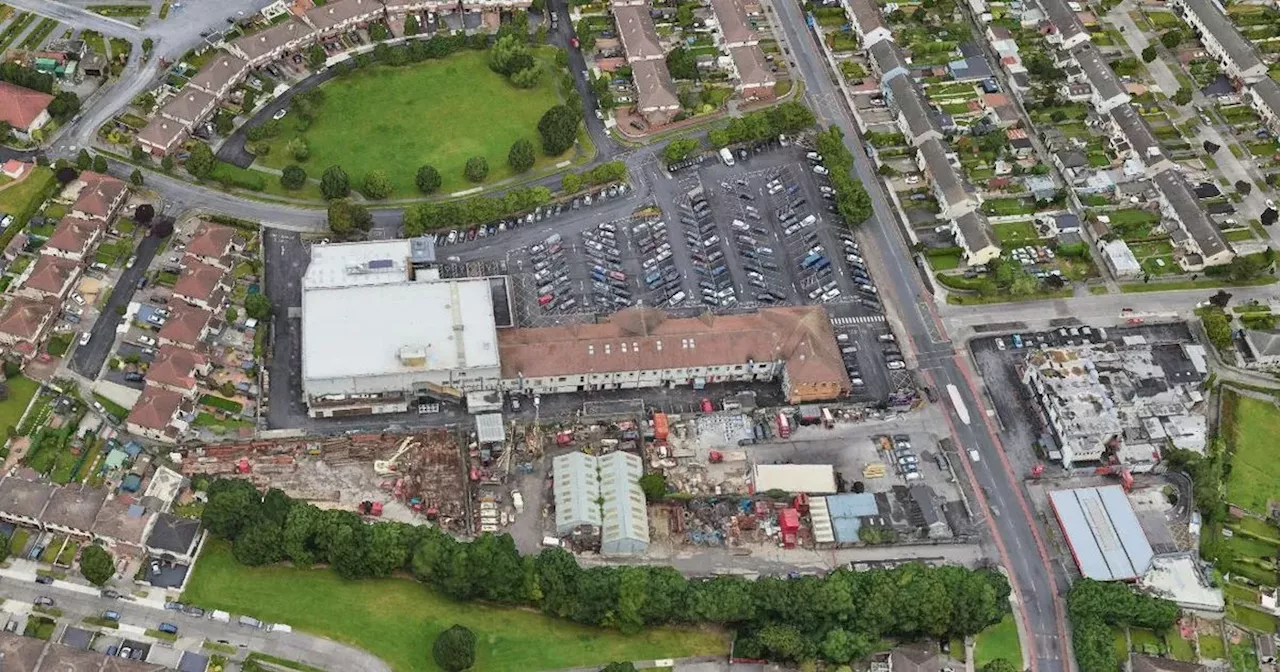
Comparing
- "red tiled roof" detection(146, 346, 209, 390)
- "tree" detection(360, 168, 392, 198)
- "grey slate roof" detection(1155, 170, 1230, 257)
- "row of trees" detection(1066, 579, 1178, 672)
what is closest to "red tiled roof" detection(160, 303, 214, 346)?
"red tiled roof" detection(146, 346, 209, 390)

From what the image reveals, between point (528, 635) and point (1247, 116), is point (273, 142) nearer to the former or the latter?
point (528, 635)

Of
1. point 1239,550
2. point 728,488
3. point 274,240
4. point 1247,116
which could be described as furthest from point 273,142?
point 1247,116

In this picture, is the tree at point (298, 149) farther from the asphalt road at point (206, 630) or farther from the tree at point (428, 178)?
the asphalt road at point (206, 630)

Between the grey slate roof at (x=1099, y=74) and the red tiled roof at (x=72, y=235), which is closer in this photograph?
the red tiled roof at (x=72, y=235)

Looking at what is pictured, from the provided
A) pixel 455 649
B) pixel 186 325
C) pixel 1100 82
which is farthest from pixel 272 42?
pixel 1100 82

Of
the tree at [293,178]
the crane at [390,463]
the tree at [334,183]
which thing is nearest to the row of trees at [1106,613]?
the crane at [390,463]

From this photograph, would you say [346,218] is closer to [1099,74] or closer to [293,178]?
[293,178]

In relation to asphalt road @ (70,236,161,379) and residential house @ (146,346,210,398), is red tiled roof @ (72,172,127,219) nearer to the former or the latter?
asphalt road @ (70,236,161,379)
